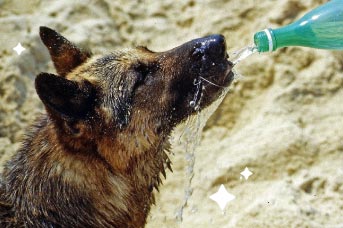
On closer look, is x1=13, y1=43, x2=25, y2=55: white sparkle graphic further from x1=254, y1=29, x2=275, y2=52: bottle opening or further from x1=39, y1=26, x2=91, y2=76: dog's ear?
x1=254, y1=29, x2=275, y2=52: bottle opening

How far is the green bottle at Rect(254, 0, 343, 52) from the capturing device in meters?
4.14

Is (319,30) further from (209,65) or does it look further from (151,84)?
(151,84)

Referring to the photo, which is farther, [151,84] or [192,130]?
[192,130]

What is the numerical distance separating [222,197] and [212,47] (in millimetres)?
1661

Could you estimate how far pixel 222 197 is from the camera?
5.39 metres

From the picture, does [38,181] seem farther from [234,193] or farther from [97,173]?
[234,193]

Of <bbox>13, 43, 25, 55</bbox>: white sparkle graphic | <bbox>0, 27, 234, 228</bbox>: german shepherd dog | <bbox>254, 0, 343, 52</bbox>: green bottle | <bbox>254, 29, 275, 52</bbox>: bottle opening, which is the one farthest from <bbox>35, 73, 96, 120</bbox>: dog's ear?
<bbox>13, 43, 25, 55</bbox>: white sparkle graphic

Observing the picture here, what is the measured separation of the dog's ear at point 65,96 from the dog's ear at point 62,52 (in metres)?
0.49

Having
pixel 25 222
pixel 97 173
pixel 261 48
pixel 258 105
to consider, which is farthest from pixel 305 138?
pixel 25 222

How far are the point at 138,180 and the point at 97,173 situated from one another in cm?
27

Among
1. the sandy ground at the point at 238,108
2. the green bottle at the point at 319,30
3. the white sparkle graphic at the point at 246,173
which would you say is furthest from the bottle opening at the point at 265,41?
the white sparkle graphic at the point at 246,173

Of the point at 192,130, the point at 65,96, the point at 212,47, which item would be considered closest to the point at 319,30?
the point at 212,47

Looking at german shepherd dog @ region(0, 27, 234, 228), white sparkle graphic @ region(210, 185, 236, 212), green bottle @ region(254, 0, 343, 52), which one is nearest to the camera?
german shepherd dog @ region(0, 27, 234, 228)

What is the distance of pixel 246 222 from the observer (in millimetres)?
5066
